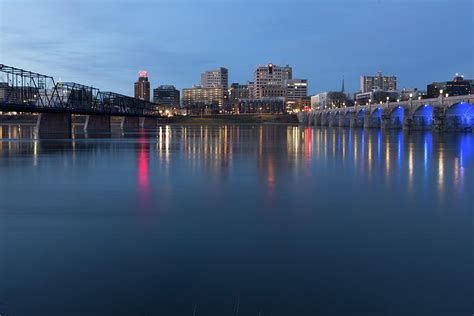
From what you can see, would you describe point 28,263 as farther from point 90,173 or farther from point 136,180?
point 90,173

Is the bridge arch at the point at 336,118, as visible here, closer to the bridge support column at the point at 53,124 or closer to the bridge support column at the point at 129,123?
the bridge support column at the point at 129,123

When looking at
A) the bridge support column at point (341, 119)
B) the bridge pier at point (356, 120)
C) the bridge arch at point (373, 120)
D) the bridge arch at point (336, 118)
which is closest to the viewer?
the bridge arch at point (373, 120)

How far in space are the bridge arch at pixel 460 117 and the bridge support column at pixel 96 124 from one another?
69.7m

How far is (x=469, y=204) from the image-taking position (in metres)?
18.6

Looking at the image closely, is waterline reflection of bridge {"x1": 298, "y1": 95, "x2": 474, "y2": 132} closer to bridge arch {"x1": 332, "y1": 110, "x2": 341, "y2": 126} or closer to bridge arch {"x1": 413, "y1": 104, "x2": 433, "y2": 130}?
bridge arch {"x1": 413, "y1": 104, "x2": 433, "y2": 130}

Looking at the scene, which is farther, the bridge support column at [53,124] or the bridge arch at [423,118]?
the bridge arch at [423,118]

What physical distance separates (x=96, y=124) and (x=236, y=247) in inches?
4081

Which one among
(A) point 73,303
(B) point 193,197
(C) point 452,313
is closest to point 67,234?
(A) point 73,303

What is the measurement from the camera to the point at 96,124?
365 ft

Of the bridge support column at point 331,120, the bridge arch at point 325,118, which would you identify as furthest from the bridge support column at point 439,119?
the bridge arch at point 325,118

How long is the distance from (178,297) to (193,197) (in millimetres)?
10811

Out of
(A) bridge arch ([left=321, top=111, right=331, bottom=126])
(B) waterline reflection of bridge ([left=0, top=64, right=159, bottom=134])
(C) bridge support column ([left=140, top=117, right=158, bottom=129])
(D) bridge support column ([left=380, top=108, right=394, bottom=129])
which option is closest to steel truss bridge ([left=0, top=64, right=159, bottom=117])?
(B) waterline reflection of bridge ([left=0, top=64, right=159, bottom=134])

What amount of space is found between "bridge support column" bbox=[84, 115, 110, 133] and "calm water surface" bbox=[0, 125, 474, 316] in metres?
86.9

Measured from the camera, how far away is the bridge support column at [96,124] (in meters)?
109
